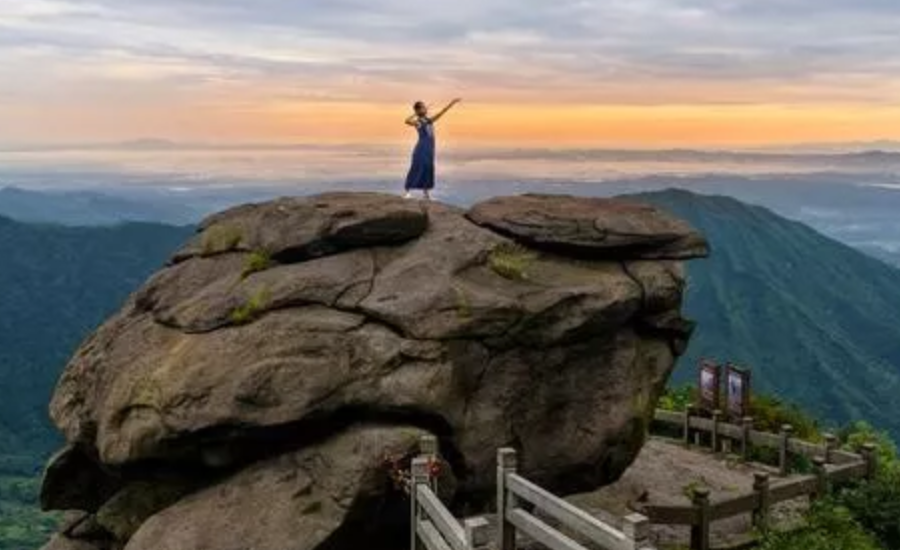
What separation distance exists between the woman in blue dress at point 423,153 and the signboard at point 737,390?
10947 mm

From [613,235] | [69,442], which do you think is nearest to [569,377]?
[613,235]

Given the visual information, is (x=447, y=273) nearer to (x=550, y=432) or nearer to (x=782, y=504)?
(x=550, y=432)

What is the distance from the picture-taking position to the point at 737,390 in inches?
1190

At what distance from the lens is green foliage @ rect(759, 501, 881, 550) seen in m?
21.0

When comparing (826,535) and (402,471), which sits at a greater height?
(402,471)

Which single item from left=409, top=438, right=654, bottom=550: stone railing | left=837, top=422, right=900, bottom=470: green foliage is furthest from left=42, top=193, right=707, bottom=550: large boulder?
left=837, top=422, right=900, bottom=470: green foliage

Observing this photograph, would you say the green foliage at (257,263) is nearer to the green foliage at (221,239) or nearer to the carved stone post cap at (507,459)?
the green foliage at (221,239)

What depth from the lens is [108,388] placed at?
20.0 meters

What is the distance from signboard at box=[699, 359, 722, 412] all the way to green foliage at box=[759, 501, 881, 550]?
7870mm

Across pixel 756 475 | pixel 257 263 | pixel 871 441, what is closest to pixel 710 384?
pixel 871 441

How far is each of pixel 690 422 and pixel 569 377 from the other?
40.3ft

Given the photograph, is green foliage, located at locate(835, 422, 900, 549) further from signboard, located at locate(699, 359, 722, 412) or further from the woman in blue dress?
the woman in blue dress

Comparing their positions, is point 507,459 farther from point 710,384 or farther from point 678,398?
point 678,398

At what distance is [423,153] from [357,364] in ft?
21.6
